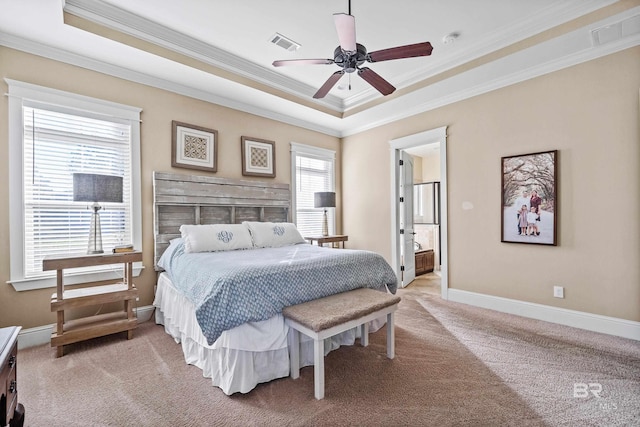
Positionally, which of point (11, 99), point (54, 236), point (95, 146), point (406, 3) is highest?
point (406, 3)

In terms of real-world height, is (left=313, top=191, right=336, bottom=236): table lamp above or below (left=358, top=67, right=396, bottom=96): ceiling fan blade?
below

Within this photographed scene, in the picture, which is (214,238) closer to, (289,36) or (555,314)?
(289,36)

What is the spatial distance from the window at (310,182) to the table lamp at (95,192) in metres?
2.63

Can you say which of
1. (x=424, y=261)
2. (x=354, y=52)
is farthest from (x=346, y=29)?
(x=424, y=261)

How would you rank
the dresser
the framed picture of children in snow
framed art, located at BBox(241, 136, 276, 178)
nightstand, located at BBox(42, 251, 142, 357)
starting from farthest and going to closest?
framed art, located at BBox(241, 136, 276, 178), the framed picture of children in snow, nightstand, located at BBox(42, 251, 142, 357), the dresser

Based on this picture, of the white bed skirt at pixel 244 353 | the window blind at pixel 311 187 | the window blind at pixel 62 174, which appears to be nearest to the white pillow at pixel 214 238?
the white bed skirt at pixel 244 353

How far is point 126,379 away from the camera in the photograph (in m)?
2.14

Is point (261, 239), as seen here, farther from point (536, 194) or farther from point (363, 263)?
point (536, 194)

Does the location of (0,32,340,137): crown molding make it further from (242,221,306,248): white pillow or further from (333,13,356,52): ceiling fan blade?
(333,13,356,52): ceiling fan blade

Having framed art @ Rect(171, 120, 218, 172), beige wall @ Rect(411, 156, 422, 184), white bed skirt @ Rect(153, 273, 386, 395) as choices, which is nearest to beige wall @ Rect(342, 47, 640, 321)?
white bed skirt @ Rect(153, 273, 386, 395)

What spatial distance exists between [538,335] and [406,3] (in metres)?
3.38

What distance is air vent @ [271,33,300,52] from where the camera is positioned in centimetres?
311

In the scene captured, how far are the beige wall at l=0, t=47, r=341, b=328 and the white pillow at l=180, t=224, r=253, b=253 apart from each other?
72 cm

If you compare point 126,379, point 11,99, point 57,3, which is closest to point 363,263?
point 126,379
